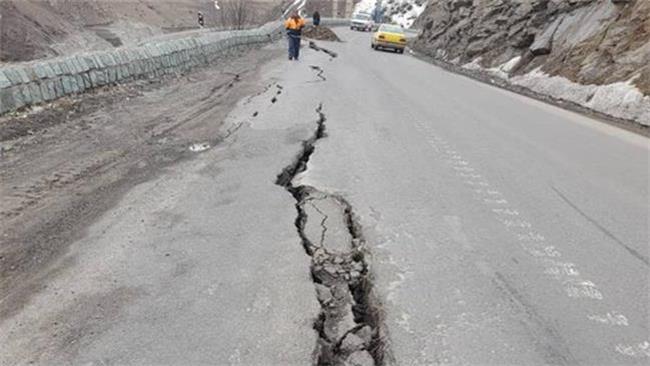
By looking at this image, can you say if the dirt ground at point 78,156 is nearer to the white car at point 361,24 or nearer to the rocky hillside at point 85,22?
the rocky hillside at point 85,22

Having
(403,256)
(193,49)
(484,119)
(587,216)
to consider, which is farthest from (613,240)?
(193,49)

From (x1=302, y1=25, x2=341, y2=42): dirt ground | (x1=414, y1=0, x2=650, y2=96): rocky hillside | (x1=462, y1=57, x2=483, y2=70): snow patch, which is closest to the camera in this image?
(x1=414, y1=0, x2=650, y2=96): rocky hillside

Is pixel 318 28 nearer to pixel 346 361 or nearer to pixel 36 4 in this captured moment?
pixel 36 4

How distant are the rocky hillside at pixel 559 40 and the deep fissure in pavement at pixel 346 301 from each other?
9954 mm

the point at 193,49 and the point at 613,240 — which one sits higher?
the point at 613,240

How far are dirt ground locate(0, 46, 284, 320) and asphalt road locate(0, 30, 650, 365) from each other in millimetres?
220

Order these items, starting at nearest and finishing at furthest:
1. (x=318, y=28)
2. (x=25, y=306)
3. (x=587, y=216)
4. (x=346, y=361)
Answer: (x=346, y=361) < (x=25, y=306) < (x=587, y=216) < (x=318, y=28)

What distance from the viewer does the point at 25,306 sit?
3.59 metres

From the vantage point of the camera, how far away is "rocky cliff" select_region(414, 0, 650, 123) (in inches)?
530

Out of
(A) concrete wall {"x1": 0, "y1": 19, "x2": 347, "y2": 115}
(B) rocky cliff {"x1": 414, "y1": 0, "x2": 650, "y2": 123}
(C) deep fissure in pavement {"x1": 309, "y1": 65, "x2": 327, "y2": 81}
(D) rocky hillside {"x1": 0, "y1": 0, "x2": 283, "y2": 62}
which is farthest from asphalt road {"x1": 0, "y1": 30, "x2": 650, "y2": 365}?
(D) rocky hillside {"x1": 0, "y1": 0, "x2": 283, "y2": 62}

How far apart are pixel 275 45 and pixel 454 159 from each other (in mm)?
19902

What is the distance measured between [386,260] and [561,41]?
15441mm

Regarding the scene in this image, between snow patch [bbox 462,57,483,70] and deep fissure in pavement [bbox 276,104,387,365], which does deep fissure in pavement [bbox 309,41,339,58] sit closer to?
snow patch [bbox 462,57,483,70]

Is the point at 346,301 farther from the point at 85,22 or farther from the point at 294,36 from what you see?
the point at 85,22
